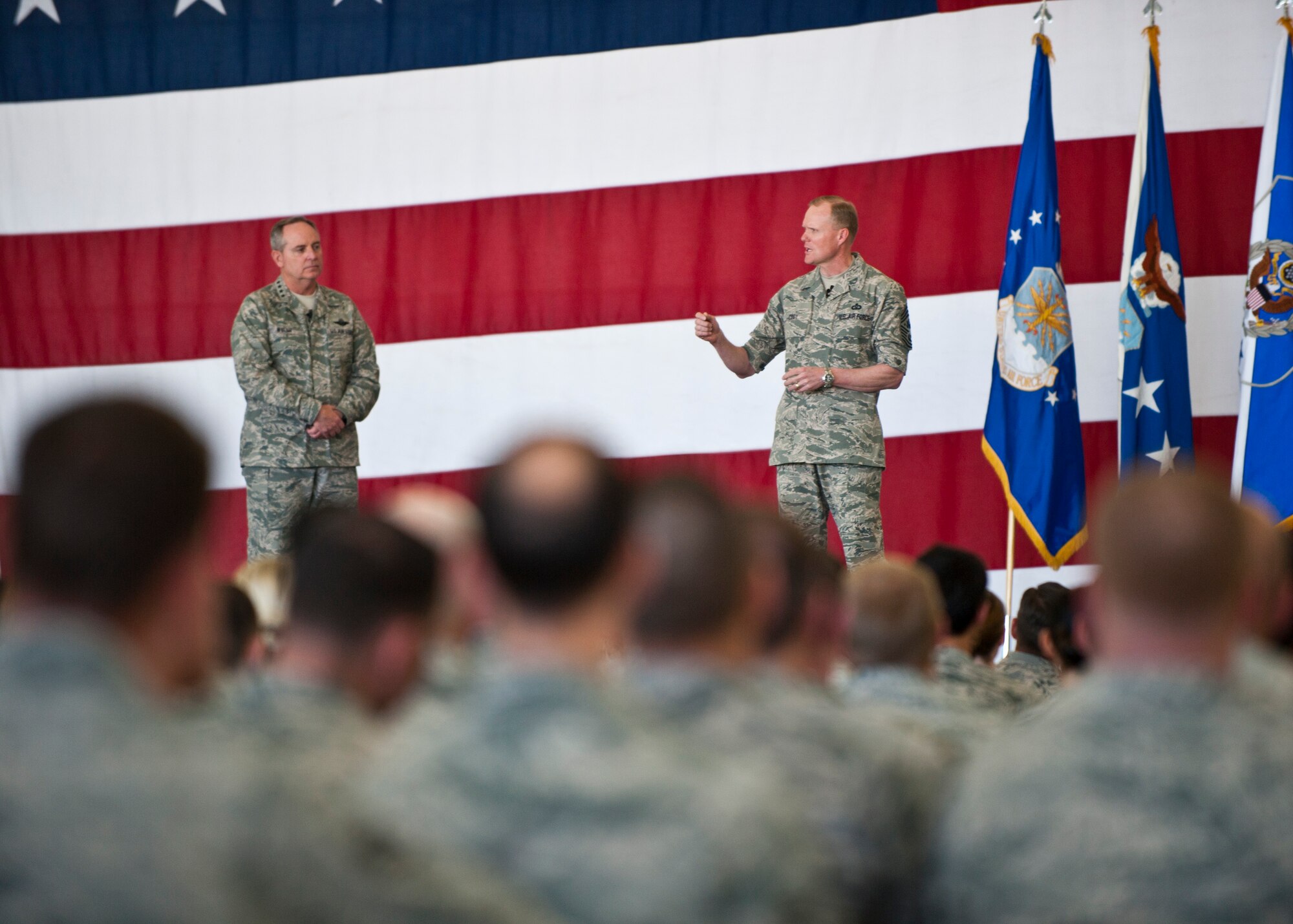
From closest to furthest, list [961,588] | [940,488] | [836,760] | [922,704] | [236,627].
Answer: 1. [836,760]
2. [922,704]
3. [236,627]
4. [961,588]
5. [940,488]

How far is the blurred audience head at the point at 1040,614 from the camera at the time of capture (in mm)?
2379

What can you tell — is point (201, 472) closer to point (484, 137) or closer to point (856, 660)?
point (856, 660)

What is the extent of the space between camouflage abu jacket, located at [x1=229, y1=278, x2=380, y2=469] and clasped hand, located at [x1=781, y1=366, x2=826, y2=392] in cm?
138

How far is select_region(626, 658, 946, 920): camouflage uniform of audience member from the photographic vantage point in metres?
1.09

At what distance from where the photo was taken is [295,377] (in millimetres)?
4309

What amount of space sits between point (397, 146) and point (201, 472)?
16.0ft

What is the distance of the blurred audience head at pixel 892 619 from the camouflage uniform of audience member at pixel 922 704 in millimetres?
15

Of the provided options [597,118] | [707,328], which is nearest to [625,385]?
[597,118]

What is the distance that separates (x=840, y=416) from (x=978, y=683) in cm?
220

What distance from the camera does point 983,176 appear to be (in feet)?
16.1

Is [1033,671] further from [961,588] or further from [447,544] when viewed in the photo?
[447,544]

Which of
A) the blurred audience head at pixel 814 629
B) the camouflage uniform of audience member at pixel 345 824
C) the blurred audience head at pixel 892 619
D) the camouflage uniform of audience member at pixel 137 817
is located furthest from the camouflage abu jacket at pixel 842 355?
the camouflage uniform of audience member at pixel 137 817

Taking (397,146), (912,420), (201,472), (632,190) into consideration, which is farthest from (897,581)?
(397,146)

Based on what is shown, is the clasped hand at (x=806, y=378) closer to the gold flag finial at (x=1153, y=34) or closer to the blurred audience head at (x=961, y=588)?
the gold flag finial at (x=1153, y=34)
